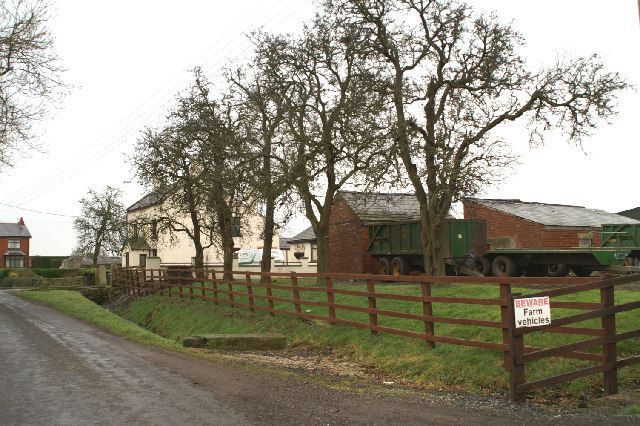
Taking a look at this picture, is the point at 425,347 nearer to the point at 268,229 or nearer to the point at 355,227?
the point at 268,229

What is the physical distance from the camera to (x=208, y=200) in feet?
93.1

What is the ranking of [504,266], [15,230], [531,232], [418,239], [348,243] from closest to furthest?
1. [504,266]
2. [418,239]
3. [531,232]
4. [348,243]
5. [15,230]

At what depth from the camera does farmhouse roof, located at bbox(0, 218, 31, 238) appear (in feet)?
302

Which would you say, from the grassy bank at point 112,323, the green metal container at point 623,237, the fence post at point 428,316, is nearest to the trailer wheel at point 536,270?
the green metal container at point 623,237

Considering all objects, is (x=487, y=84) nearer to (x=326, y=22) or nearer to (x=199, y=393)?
(x=326, y=22)

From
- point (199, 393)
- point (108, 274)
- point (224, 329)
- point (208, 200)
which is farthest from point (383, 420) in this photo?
point (108, 274)

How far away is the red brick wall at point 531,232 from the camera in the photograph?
32.9 meters

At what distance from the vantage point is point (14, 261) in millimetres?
91562

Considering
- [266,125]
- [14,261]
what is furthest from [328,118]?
[14,261]

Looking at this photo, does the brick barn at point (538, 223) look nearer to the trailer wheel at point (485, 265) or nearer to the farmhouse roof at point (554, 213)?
the farmhouse roof at point (554, 213)

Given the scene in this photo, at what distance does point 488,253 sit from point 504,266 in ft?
3.16

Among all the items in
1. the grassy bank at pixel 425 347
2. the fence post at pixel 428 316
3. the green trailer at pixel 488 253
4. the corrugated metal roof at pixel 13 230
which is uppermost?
the corrugated metal roof at pixel 13 230

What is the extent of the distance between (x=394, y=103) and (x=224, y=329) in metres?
9.89

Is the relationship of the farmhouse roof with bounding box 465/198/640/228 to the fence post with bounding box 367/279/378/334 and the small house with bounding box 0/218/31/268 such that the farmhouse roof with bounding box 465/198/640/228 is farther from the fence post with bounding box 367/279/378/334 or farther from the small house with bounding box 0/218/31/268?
the small house with bounding box 0/218/31/268
